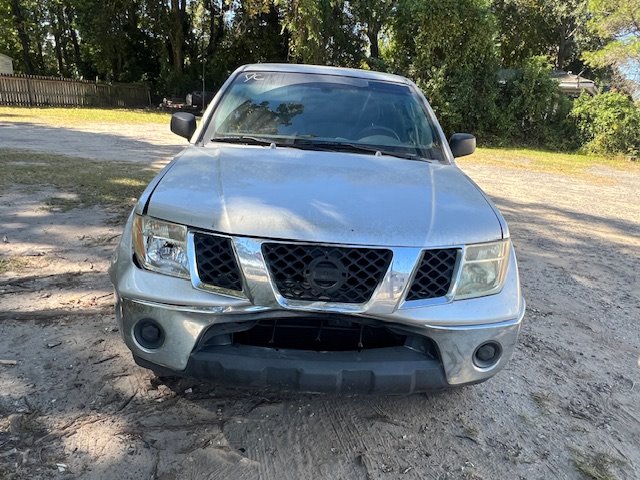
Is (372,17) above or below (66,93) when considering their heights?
above

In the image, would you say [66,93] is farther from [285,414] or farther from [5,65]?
[285,414]

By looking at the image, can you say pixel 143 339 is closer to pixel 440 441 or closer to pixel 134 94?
pixel 440 441

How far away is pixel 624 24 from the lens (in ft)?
61.0

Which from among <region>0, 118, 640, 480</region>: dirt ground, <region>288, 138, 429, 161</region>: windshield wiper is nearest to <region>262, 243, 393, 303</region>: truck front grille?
<region>0, 118, 640, 480</region>: dirt ground

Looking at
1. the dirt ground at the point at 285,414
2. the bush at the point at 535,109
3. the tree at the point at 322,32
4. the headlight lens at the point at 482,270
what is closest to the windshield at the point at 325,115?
the headlight lens at the point at 482,270

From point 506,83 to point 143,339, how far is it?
1863cm

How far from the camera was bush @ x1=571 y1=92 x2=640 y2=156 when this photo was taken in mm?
17203

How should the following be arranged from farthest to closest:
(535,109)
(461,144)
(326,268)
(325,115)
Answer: (535,109), (461,144), (325,115), (326,268)

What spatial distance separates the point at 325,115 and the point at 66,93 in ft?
85.3

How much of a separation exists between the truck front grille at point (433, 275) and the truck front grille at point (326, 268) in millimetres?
159

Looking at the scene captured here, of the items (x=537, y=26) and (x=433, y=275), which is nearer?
(x=433, y=275)

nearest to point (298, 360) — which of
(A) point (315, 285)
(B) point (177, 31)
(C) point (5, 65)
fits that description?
(A) point (315, 285)

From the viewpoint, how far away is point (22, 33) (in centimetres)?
2881

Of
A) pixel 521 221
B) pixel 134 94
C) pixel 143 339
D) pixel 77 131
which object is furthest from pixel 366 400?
pixel 134 94
